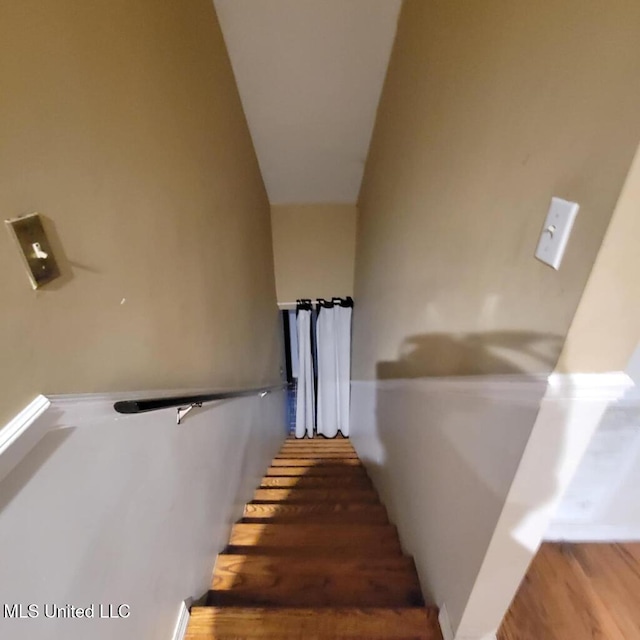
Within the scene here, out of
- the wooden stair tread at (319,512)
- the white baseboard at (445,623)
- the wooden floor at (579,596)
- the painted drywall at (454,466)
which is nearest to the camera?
the painted drywall at (454,466)

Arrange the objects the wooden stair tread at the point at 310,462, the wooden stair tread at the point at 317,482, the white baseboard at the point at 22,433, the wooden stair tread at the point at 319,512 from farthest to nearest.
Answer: the wooden stair tread at the point at 310,462 → the wooden stair tread at the point at 317,482 → the wooden stair tread at the point at 319,512 → the white baseboard at the point at 22,433

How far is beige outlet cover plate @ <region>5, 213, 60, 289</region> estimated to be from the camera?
60 cm

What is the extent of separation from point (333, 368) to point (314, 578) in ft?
10.8

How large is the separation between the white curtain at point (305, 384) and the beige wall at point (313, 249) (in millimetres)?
484

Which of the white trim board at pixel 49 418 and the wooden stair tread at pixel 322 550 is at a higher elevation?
the white trim board at pixel 49 418

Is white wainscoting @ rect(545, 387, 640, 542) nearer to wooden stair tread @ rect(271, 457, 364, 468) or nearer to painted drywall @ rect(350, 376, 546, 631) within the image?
painted drywall @ rect(350, 376, 546, 631)

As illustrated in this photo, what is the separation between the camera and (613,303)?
636 millimetres

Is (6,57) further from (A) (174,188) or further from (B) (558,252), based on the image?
(B) (558,252)

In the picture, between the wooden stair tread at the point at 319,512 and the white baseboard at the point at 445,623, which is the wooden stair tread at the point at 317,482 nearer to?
the wooden stair tread at the point at 319,512

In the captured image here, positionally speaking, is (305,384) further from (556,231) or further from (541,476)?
(556,231)

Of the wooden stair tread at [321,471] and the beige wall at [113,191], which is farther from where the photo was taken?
the wooden stair tread at [321,471]

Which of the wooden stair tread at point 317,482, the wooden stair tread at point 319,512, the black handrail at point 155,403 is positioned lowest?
the wooden stair tread at point 317,482

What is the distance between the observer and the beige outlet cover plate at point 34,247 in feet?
1.96

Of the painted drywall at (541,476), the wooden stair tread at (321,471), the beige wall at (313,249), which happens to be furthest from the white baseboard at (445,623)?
the beige wall at (313,249)
